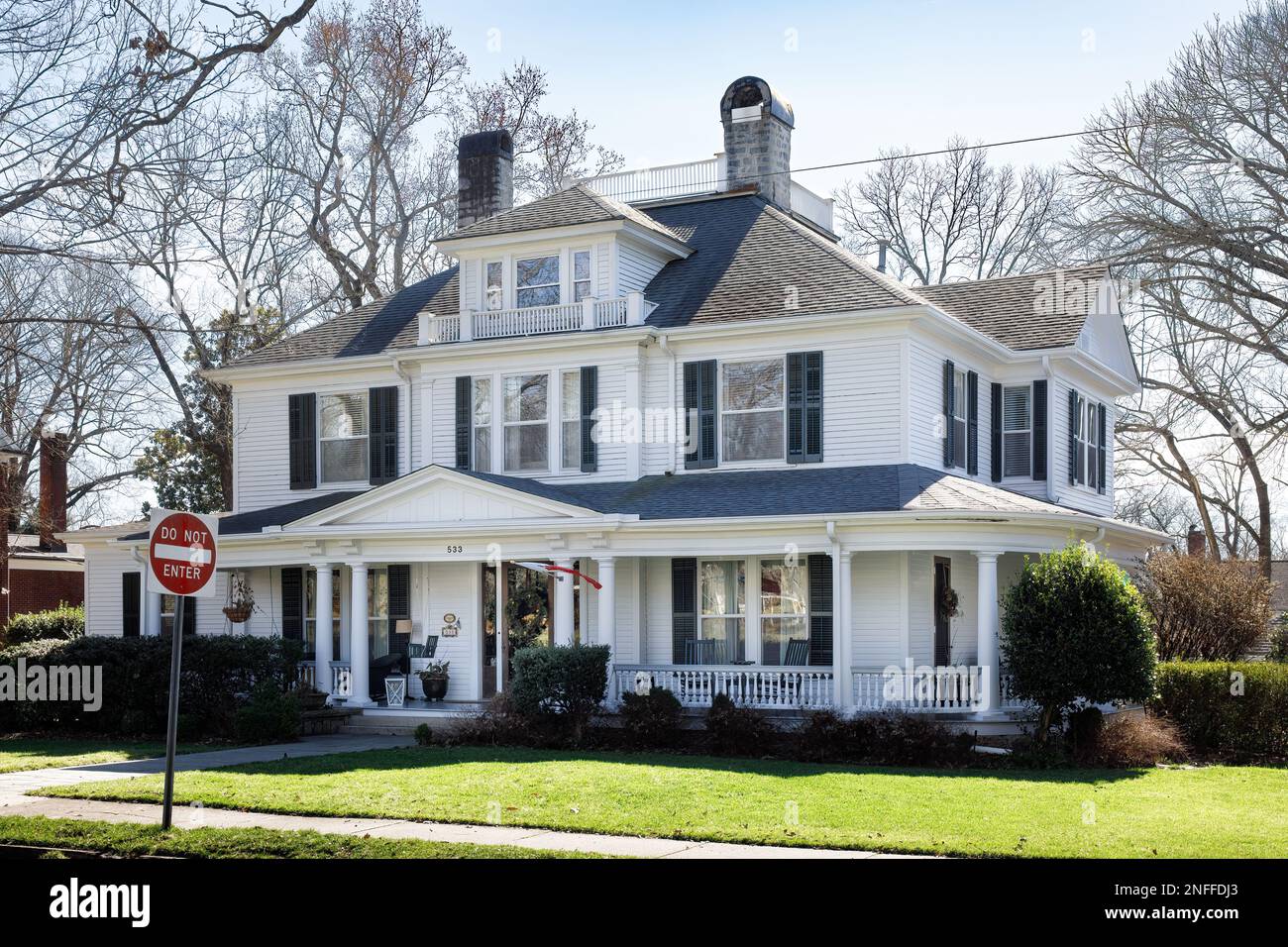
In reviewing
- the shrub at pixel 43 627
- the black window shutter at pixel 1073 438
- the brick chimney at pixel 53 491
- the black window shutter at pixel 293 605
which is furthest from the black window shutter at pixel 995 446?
the brick chimney at pixel 53 491

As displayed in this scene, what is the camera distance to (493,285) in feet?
85.8

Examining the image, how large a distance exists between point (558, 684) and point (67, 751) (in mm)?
7045

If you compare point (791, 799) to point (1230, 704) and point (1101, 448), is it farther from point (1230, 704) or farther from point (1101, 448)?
point (1101, 448)

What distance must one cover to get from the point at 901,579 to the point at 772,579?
2144 mm

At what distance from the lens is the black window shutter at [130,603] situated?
93.5 feet

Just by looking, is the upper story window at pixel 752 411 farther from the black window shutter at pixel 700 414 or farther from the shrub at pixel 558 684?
the shrub at pixel 558 684

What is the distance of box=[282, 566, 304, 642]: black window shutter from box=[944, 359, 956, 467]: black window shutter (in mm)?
11878

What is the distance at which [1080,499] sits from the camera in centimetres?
2772

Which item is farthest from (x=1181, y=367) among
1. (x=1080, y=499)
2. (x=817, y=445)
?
(x=817, y=445)

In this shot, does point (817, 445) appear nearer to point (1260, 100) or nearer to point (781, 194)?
point (781, 194)

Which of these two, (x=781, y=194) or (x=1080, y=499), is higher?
(x=781, y=194)

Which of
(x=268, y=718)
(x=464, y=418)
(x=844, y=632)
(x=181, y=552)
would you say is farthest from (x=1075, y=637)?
(x=181, y=552)

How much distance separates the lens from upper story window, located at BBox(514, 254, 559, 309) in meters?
25.6

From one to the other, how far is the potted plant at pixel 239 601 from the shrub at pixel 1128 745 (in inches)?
590
